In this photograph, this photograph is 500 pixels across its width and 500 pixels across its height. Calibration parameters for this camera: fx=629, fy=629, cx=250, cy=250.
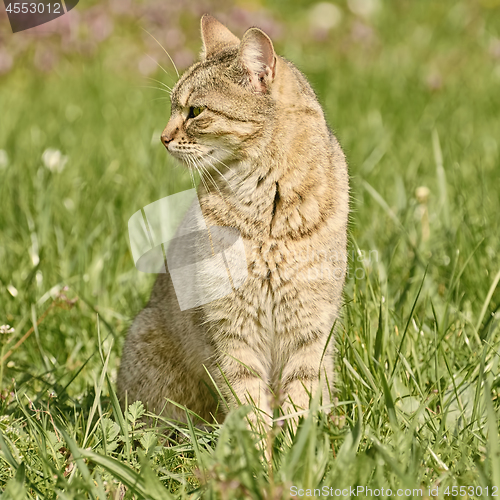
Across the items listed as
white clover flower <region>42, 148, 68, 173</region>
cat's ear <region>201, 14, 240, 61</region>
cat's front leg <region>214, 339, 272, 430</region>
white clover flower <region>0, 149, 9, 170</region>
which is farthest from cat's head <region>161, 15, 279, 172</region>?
white clover flower <region>0, 149, 9, 170</region>

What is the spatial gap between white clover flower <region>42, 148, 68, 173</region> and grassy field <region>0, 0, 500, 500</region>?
0.05 feet

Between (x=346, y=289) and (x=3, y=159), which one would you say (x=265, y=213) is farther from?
(x=3, y=159)

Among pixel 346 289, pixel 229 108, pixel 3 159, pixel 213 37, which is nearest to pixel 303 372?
pixel 346 289

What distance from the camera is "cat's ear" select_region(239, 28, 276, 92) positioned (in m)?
2.01

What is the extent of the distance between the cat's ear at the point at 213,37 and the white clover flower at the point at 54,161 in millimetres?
1595

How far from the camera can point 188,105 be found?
7.07 feet

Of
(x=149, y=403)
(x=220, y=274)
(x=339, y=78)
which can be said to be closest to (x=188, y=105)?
(x=220, y=274)

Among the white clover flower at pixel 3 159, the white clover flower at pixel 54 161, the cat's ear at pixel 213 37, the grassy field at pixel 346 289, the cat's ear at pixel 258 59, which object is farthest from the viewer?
the white clover flower at pixel 3 159

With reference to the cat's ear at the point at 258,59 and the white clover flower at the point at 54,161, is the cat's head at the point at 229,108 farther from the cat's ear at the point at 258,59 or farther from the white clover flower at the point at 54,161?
the white clover flower at the point at 54,161

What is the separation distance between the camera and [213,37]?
7.86 ft

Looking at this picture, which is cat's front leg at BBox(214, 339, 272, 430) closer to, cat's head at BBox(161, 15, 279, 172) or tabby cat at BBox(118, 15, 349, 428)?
tabby cat at BBox(118, 15, 349, 428)

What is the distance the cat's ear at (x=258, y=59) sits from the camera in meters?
2.01

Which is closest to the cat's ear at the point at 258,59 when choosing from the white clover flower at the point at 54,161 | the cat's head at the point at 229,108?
the cat's head at the point at 229,108

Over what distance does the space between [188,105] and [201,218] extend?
39 cm
